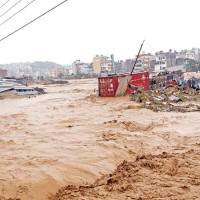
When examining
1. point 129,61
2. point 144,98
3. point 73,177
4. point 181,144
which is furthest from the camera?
point 129,61

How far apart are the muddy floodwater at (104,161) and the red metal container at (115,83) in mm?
9375

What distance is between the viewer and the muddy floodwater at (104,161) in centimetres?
322

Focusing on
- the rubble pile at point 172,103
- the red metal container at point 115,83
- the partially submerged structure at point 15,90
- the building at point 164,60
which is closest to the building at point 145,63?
the building at point 164,60

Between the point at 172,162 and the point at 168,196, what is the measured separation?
1.39 metres

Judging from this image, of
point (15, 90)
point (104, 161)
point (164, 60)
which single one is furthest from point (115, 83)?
point (164, 60)

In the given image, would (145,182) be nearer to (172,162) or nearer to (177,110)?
(172,162)

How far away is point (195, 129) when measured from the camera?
266 inches

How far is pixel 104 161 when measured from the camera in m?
4.57

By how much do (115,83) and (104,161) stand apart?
12.8 meters

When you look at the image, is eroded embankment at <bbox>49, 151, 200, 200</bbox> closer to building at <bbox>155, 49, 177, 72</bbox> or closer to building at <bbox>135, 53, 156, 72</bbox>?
building at <bbox>155, 49, 177, 72</bbox>

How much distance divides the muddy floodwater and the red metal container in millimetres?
9375

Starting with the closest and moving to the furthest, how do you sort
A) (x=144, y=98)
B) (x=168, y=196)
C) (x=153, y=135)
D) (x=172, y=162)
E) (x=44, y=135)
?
1. (x=168, y=196)
2. (x=172, y=162)
3. (x=153, y=135)
4. (x=44, y=135)
5. (x=144, y=98)

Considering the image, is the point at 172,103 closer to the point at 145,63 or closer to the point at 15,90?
the point at 15,90

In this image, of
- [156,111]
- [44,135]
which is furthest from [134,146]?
[156,111]
